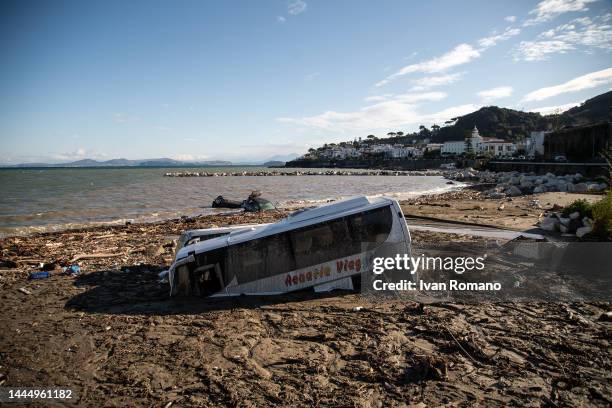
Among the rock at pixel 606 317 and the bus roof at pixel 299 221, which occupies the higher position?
the bus roof at pixel 299 221

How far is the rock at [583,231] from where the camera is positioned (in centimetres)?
1154

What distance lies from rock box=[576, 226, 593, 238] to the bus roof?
8.03m

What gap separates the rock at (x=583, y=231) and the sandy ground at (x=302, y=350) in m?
5.67

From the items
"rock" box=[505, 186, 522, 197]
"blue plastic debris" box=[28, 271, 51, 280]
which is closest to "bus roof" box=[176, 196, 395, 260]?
"blue plastic debris" box=[28, 271, 51, 280]

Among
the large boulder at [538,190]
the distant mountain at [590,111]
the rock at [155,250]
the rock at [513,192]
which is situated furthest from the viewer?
the distant mountain at [590,111]

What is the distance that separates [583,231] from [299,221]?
10042 millimetres

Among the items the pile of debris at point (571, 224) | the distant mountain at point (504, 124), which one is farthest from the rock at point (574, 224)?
the distant mountain at point (504, 124)

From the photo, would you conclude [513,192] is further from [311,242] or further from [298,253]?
[298,253]

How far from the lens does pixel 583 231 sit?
459 inches

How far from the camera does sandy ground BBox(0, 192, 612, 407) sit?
4.56m

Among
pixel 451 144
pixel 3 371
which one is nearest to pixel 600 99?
pixel 451 144

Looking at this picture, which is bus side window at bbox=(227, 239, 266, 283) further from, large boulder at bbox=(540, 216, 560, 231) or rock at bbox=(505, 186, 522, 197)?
rock at bbox=(505, 186, 522, 197)

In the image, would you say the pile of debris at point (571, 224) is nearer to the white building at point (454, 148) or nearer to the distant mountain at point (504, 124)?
the white building at point (454, 148)

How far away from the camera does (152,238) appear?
1611 cm
